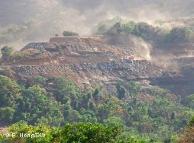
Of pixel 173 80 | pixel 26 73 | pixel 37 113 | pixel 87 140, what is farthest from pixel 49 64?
pixel 87 140

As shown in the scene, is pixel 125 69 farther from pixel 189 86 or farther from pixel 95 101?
pixel 95 101

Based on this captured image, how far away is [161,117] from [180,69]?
1946 inches

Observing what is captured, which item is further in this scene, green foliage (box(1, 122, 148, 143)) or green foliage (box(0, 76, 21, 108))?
green foliage (box(0, 76, 21, 108))

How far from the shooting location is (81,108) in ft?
425

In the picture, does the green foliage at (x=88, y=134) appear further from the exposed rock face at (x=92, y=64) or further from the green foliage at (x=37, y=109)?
the exposed rock face at (x=92, y=64)

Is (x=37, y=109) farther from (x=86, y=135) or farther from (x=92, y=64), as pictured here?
(x=86, y=135)

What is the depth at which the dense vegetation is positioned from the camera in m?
116

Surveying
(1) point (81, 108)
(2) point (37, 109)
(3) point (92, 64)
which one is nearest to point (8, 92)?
(2) point (37, 109)

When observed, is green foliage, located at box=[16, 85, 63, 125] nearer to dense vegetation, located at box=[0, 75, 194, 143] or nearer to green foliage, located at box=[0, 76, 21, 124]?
dense vegetation, located at box=[0, 75, 194, 143]

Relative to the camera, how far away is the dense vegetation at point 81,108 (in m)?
116

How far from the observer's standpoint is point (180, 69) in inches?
6658

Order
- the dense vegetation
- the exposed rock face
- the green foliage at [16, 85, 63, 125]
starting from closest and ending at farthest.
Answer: the dense vegetation
the green foliage at [16, 85, 63, 125]
the exposed rock face

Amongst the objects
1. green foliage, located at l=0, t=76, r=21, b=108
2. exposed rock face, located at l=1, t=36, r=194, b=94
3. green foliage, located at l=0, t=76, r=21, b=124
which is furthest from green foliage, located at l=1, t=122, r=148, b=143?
exposed rock face, located at l=1, t=36, r=194, b=94

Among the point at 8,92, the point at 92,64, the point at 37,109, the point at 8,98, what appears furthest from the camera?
the point at 92,64
